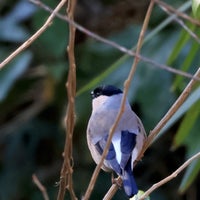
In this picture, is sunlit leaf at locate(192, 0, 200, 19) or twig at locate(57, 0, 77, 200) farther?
sunlit leaf at locate(192, 0, 200, 19)

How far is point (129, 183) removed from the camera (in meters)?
1.80

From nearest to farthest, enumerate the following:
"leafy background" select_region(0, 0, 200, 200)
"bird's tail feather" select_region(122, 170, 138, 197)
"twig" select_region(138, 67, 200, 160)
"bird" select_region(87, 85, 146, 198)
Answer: "twig" select_region(138, 67, 200, 160) → "bird's tail feather" select_region(122, 170, 138, 197) → "bird" select_region(87, 85, 146, 198) → "leafy background" select_region(0, 0, 200, 200)

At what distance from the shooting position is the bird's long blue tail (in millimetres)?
1734

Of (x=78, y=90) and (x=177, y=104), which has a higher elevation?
(x=177, y=104)

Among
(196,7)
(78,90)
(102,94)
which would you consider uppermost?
(196,7)

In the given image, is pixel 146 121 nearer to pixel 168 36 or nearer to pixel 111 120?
pixel 168 36

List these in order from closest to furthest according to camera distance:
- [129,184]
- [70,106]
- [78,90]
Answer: [70,106], [129,184], [78,90]

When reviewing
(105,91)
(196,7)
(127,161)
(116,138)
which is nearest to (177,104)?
(196,7)

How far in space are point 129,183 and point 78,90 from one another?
66.2 inches

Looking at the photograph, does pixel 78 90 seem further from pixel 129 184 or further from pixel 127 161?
pixel 129 184

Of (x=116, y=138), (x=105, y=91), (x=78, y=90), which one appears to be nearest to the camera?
(x=116, y=138)

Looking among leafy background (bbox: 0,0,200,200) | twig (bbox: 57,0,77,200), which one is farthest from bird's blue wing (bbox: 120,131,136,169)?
leafy background (bbox: 0,0,200,200)

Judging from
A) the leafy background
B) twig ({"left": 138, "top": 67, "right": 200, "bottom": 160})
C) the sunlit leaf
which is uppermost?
the sunlit leaf

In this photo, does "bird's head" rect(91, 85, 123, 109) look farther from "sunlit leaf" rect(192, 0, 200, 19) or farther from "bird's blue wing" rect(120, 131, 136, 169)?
"sunlit leaf" rect(192, 0, 200, 19)
